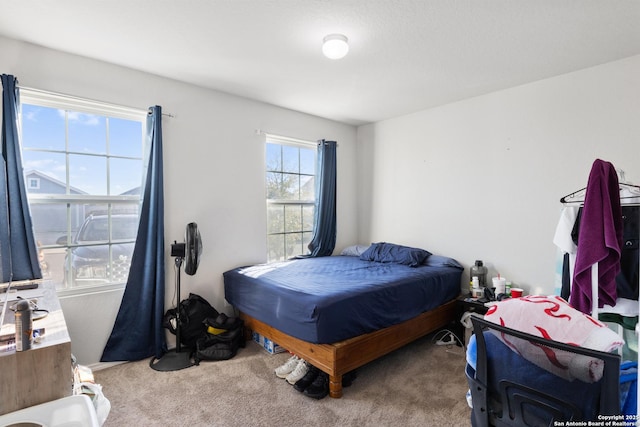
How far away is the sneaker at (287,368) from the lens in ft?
8.00

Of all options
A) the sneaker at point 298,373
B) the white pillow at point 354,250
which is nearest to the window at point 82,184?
the sneaker at point 298,373

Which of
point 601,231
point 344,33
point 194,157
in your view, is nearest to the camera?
point 601,231

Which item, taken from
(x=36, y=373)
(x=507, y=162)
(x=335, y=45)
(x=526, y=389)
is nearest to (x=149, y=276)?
(x=36, y=373)

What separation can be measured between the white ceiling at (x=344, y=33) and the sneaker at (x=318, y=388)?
2351 mm

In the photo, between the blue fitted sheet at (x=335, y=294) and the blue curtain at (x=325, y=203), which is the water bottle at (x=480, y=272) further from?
the blue curtain at (x=325, y=203)

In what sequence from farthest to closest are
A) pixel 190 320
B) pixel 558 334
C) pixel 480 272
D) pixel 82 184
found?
pixel 480 272 → pixel 190 320 → pixel 82 184 → pixel 558 334

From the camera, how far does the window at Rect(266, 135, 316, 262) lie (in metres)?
3.79

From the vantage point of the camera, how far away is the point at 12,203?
2.17 metres

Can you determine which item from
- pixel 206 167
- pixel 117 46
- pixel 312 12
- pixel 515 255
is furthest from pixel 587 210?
pixel 117 46

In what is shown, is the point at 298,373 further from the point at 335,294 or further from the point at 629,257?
the point at 629,257

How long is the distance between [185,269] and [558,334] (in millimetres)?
2504

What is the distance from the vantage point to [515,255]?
10.2ft

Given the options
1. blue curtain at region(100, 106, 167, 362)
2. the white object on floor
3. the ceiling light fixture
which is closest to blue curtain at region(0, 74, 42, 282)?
blue curtain at region(100, 106, 167, 362)

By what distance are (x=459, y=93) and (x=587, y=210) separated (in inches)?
79.2
